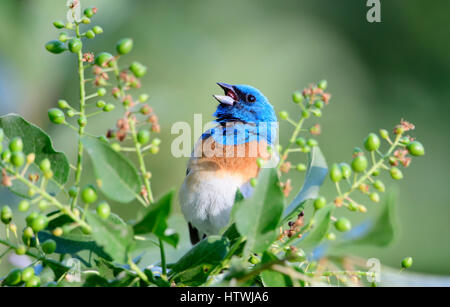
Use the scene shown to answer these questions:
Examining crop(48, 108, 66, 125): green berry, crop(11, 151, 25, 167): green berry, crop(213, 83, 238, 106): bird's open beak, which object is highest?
crop(213, 83, 238, 106): bird's open beak

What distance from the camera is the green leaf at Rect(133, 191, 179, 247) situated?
1.03 m

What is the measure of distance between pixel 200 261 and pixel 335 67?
247 inches

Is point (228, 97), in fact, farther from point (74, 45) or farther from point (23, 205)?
point (23, 205)

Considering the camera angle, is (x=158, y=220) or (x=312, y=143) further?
(x=312, y=143)

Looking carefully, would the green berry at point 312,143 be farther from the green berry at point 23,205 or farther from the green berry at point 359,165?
the green berry at point 23,205

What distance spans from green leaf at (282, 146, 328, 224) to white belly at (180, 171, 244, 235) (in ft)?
3.37

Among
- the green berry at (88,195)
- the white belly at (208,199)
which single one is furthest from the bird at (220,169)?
the green berry at (88,195)

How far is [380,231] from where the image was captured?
1.01 metres

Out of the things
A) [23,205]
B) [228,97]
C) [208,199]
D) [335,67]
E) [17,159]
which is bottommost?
[208,199]

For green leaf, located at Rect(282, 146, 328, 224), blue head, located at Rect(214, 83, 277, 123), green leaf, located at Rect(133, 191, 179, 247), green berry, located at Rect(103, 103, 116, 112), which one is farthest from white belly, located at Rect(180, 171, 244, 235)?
green leaf, located at Rect(133, 191, 179, 247)

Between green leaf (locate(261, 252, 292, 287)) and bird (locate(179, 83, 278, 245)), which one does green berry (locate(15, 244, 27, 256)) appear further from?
bird (locate(179, 83, 278, 245))

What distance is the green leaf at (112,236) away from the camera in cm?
107

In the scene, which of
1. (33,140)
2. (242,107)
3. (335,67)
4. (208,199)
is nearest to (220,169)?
(208,199)

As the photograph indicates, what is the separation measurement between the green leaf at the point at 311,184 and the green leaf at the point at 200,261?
173 millimetres
